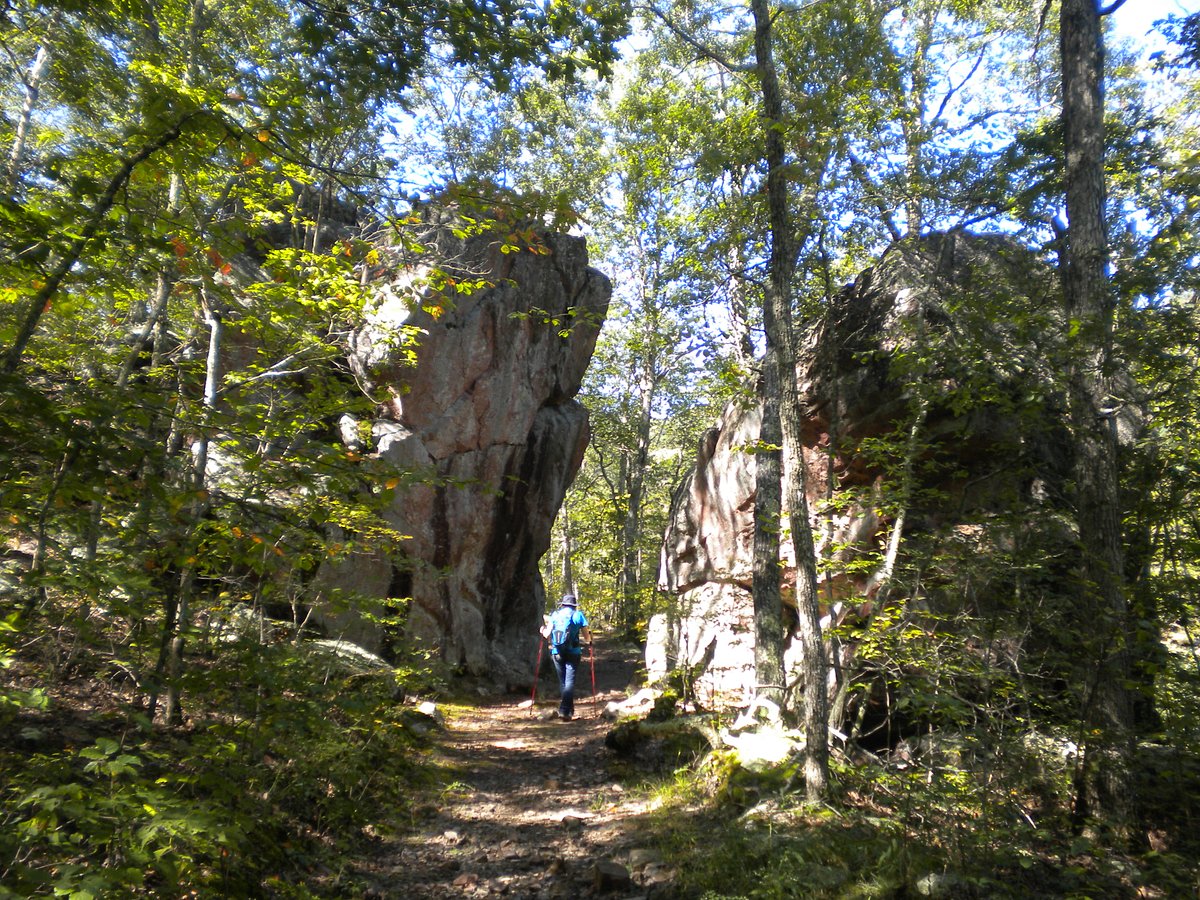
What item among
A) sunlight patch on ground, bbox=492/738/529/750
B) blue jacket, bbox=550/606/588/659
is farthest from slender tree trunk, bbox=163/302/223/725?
blue jacket, bbox=550/606/588/659

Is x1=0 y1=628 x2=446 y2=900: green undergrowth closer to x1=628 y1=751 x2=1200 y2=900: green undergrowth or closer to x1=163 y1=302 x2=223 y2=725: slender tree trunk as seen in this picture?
x1=163 y1=302 x2=223 y2=725: slender tree trunk

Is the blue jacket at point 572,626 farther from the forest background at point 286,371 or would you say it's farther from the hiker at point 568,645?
the forest background at point 286,371

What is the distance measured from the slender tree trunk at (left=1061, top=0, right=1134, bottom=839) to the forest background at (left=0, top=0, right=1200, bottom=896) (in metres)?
0.20

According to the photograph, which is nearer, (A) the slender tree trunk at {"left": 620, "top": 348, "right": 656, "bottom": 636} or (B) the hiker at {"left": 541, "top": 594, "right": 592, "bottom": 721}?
(B) the hiker at {"left": 541, "top": 594, "right": 592, "bottom": 721}

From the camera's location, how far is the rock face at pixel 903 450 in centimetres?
683

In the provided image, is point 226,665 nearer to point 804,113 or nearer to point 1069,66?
point 804,113

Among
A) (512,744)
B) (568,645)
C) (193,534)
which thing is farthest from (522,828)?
(568,645)

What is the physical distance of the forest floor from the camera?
489 centimetres

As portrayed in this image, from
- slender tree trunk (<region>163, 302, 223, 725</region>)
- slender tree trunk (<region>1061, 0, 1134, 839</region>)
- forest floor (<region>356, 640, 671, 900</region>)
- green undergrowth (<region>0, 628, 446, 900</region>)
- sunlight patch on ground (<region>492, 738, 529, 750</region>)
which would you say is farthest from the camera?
sunlight patch on ground (<region>492, 738, 529, 750</region>)

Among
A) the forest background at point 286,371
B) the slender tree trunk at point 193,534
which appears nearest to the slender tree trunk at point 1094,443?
the forest background at point 286,371

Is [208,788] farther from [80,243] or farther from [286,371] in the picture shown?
[286,371]

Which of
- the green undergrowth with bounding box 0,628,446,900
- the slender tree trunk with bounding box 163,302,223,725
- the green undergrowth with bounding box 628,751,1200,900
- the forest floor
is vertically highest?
the slender tree trunk with bounding box 163,302,223,725

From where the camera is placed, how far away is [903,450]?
26.9ft

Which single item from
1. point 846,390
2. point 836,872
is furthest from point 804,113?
point 836,872
